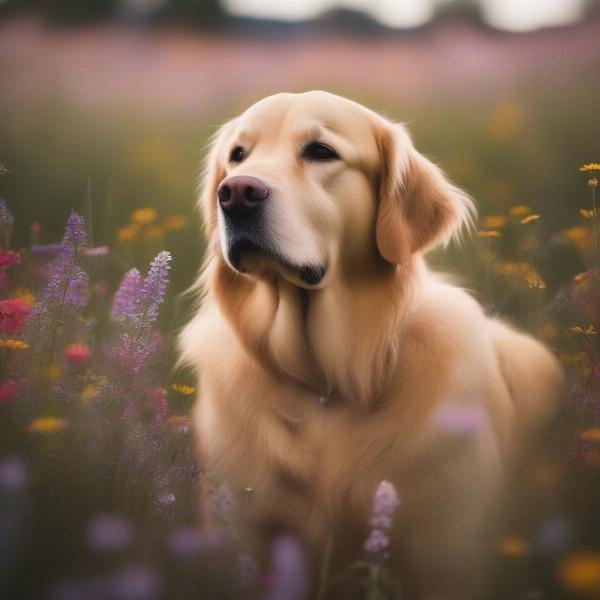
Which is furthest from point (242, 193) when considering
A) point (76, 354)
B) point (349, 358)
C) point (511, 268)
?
point (511, 268)

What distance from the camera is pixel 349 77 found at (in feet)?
7.93

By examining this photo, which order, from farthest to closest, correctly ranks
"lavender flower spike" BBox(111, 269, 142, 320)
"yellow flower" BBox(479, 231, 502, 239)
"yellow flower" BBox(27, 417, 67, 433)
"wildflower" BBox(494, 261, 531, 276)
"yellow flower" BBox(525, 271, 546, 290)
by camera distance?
"wildflower" BBox(494, 261, 531, 276), "yellow flower" BBox(479, 231, 502, 239), "yellow flower" BBox(525, 271, 546, 290), "lavender flower spike" BBox(111, 269, 142, 320), "yellow flower" BBox(27, 417, 67, 433)

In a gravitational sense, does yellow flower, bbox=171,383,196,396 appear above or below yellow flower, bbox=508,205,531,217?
below

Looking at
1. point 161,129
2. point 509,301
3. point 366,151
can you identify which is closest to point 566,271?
point 509,301

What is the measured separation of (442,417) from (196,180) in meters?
1.24

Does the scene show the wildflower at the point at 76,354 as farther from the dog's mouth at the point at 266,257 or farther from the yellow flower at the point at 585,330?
the yellow flower at the point at 585,330

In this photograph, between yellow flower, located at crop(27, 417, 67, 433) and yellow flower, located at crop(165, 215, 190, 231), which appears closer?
yellow flower, located at crop(27, 417, 67, 433)

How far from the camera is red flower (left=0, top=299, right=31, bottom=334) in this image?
185 cm

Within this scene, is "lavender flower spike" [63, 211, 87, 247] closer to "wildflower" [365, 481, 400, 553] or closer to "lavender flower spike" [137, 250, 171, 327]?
"lavender flower spike" [137, 250, 171, 327]

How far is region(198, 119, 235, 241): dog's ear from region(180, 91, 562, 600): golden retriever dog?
7cm

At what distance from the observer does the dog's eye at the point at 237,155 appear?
2096 mm

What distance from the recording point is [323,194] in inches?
75.5

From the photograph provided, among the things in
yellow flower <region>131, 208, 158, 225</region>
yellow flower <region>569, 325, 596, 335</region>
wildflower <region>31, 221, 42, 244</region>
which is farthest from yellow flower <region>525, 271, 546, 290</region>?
wildflower <region>31, 221, 42, 244</region>

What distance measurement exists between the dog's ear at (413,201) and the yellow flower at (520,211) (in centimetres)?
34
